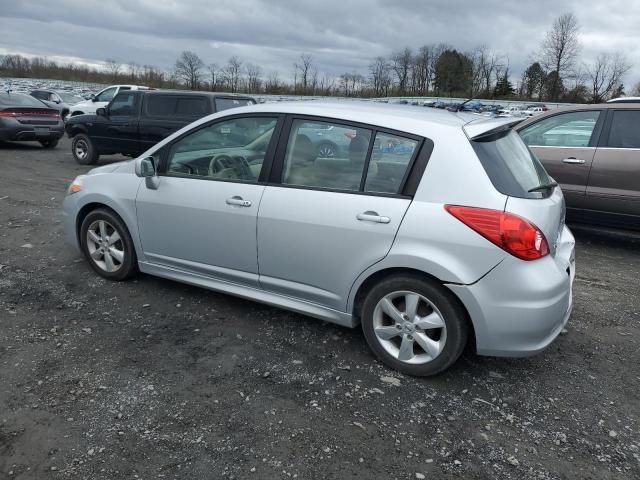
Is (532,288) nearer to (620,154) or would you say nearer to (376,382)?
(376,382)

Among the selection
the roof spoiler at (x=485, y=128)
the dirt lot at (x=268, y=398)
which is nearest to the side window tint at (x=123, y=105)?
the dirt lot at (x=268, y=398)

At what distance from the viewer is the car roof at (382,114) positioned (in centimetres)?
327

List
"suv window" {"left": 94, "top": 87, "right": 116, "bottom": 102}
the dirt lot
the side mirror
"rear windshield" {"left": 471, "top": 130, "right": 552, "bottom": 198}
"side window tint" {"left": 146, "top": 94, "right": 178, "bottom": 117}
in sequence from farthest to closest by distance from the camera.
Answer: "suv window" {"left": 94, "top": 87, "right": 116, "bottom": 102} < "side window tint" {"left": 146, "top": 94, "right": 178, "bottom": 117} < the side mirror < "rear windshield" {"left": 471, "top": 130, "right": 552, "bottom": 198} < the dirt lot

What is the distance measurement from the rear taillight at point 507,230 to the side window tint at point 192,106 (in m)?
8.54

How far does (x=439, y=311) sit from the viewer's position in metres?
3.09

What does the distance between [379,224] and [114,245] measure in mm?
2646

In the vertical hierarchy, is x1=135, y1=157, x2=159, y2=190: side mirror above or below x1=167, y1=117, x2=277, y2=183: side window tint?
below

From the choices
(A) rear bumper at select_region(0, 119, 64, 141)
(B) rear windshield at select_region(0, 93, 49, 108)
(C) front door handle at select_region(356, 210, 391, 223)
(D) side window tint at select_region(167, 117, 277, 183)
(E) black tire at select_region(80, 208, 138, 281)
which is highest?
(B) rear windshield at select_region(0, 93, 49, 108)

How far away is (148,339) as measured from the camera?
12.1 ft

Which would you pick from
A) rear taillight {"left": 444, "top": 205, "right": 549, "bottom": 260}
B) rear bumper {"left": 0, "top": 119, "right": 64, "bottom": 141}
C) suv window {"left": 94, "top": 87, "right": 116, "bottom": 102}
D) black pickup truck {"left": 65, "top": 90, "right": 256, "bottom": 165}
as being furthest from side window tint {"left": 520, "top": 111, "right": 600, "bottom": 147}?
suv window {"left": 94, "top": 87, "right": 116, "bottom": 102}

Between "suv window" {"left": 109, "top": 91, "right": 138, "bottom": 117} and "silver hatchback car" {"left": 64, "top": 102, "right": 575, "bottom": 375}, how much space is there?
7.74m

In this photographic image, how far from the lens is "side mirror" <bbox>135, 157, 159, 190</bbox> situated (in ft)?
13.3

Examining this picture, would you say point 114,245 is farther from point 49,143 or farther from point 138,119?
point 49,143

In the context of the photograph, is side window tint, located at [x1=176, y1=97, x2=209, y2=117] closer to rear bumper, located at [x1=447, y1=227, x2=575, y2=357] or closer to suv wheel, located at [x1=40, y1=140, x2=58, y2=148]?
suv wheel, located at [x1=40, y1=140, x2=58, y2=148]
